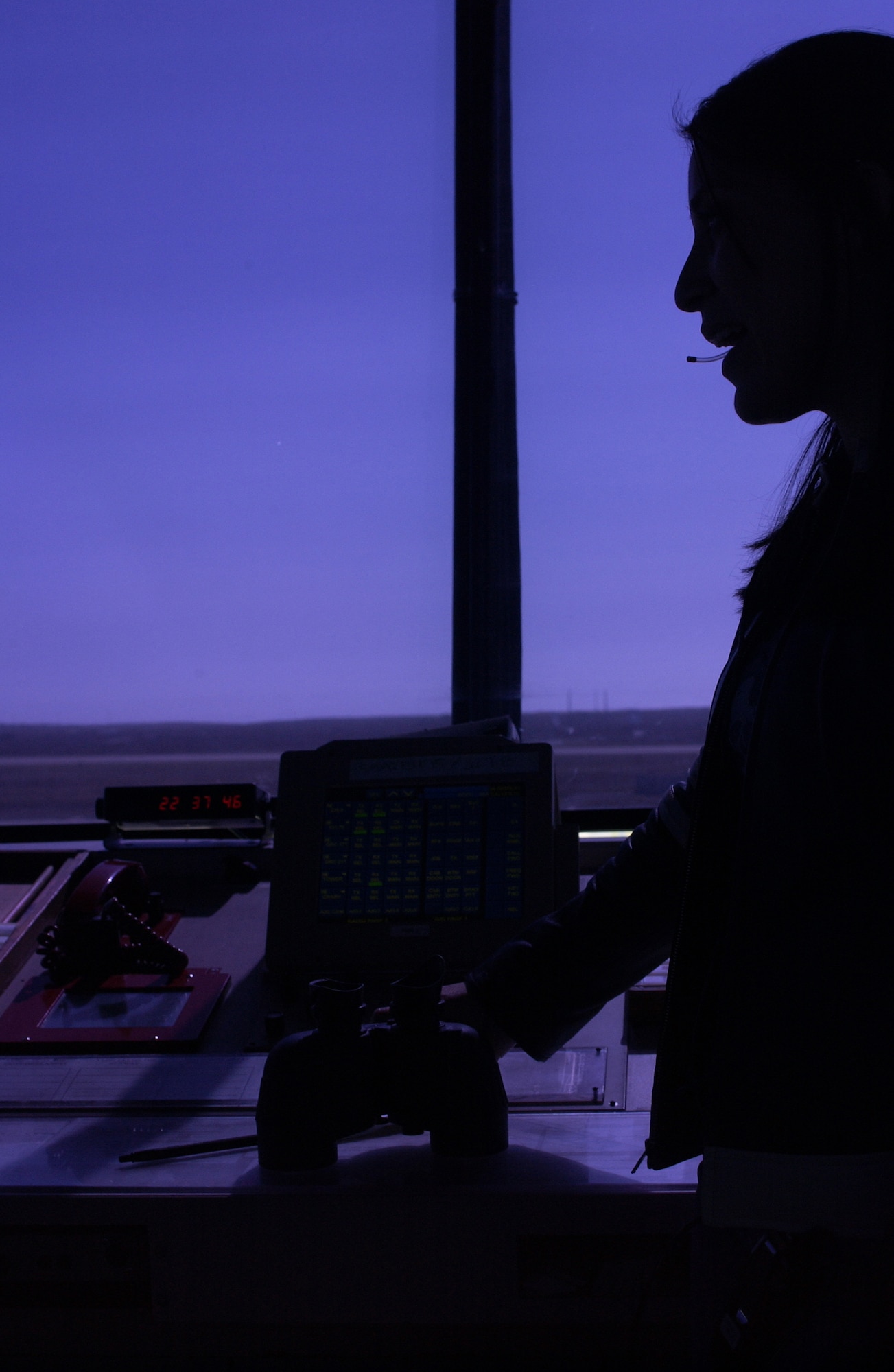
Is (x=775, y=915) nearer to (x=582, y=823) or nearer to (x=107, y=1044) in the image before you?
(x=107, y=1044)

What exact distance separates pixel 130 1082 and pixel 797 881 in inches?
30.2

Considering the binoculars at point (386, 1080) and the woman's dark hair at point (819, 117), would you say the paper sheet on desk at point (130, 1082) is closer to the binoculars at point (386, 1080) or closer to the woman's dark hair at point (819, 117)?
the binoculars at point (386, 1080)

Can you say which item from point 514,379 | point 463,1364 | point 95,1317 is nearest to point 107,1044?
point 95,1317

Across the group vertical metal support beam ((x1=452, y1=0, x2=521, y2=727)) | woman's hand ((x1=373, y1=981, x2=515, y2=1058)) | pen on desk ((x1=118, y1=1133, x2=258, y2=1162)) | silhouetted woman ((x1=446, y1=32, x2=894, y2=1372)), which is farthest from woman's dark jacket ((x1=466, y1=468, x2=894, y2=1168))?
vertical metal support beam ((x1=452, y1=0, x2=521, y2=727))

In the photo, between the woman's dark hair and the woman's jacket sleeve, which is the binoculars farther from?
the woman's dark hair

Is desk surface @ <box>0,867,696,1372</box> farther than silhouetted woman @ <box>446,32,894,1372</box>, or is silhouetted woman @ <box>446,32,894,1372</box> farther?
desk surface @ <box>0,867,696,1372</box>

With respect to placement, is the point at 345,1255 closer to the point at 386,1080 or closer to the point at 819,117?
the point at 386,1080

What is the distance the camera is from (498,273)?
2230 millimetres

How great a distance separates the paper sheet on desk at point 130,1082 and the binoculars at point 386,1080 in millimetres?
177

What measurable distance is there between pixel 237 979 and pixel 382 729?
0.46 metres

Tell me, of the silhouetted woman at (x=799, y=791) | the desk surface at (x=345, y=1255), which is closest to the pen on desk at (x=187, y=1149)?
the desk surface at (x=345, y=1255)

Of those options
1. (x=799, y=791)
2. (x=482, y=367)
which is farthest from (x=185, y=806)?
(x=799, y=791)

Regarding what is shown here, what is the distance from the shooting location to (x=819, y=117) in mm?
672

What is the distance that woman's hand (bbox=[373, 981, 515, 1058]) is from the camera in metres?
0.89
